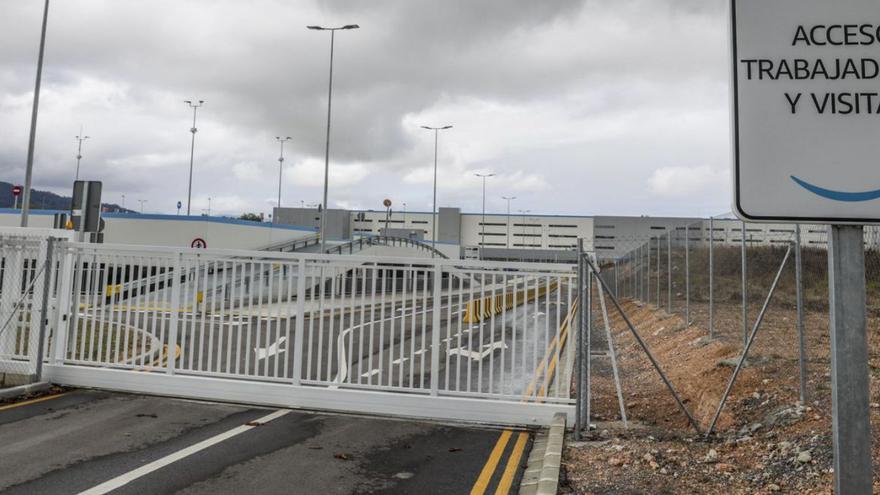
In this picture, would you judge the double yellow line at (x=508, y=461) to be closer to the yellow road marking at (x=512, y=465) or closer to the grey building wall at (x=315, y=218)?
the yellow road marking at (x=512, y=465)

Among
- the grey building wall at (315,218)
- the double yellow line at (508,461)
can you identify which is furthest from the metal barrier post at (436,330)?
the grey building wall at (315,218)

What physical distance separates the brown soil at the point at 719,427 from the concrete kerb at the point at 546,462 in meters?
0.14

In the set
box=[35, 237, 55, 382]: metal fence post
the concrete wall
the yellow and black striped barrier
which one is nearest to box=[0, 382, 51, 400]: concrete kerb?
box=[35, 237, 55, 382]: metal fence post

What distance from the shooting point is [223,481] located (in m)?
5.30

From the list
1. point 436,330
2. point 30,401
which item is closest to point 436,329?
point 436,330

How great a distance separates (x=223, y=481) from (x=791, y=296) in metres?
15.7

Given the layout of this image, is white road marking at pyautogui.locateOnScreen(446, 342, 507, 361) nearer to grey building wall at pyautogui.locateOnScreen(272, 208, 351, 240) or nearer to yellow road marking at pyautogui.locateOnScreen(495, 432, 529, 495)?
yellow road marking at pyautogui.locateOnScreen(495, 432, 529, 495)

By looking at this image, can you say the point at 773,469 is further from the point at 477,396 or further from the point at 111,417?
the point at 111,417

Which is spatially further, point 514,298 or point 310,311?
point 310,311

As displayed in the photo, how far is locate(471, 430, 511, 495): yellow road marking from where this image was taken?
17.4ft

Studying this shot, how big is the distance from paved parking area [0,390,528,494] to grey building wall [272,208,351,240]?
7557cm

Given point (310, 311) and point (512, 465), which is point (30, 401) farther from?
point (512, 465)

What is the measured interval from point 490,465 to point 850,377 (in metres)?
4.86

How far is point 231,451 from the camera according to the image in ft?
20.2
